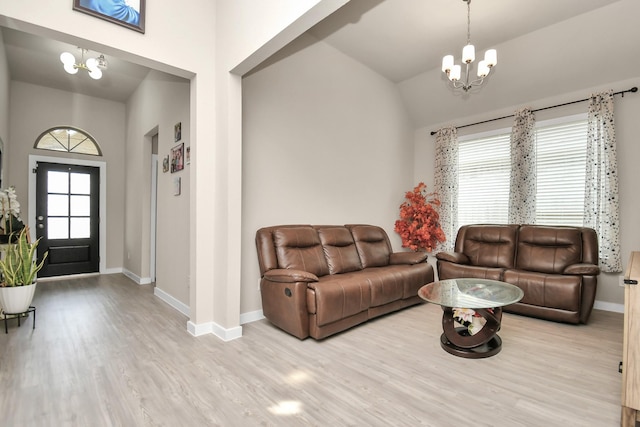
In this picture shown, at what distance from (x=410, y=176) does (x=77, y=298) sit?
525cm

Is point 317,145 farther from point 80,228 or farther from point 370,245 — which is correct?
point 80,228

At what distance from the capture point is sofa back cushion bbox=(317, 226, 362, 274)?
362 centimetres

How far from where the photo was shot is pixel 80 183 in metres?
5.58

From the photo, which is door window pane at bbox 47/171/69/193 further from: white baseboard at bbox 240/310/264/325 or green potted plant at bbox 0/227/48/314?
white baseboard at bbox 240/310/264/325

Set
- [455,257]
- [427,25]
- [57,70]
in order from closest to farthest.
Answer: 1. [427,25]
2. [455,257]
3. [57,70]

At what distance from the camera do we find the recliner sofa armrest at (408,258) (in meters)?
3.98

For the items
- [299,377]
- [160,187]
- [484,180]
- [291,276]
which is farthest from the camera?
[484,180]

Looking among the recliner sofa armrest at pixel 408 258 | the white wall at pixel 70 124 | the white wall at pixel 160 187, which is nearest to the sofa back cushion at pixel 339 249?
the recliner sofa armrest at pixel 408 258

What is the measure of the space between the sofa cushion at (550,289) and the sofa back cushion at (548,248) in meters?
0.45

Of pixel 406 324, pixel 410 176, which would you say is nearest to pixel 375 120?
pixel 410 176

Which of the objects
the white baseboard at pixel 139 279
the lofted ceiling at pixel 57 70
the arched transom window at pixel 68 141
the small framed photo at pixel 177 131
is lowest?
the white baseboard at pixel 139 279

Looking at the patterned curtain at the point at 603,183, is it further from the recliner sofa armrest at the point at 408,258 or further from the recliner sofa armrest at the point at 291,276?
the recliner sofa armrest at the point at 291,276

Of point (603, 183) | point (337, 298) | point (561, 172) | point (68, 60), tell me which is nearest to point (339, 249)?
point (337, 298)

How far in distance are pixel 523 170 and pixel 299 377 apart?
403cm
